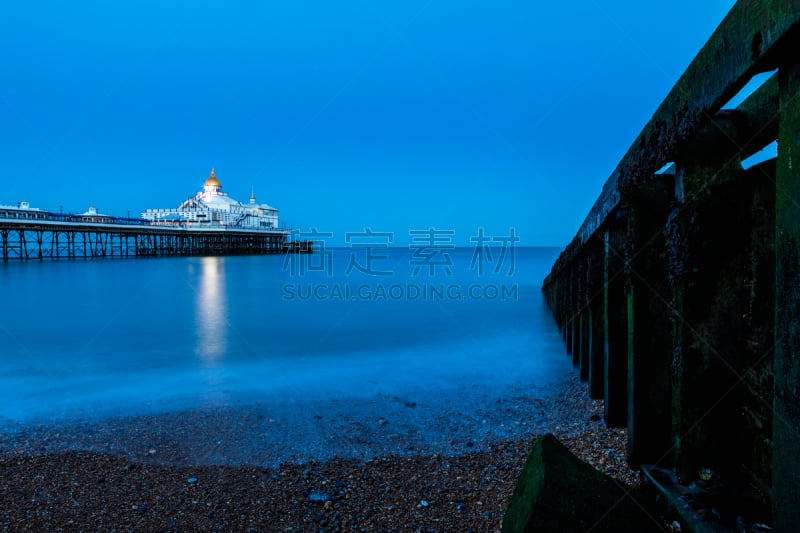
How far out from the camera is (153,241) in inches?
3024

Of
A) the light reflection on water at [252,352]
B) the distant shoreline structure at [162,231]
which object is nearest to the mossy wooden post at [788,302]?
the light reflection on water at [252,352]

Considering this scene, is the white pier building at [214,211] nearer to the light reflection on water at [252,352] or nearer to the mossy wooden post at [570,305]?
the light reflection on water at [252,352]

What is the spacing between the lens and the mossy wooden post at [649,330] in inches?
133

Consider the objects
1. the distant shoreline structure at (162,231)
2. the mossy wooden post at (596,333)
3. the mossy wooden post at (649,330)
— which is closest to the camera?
the mossy wooden post at (649,330)

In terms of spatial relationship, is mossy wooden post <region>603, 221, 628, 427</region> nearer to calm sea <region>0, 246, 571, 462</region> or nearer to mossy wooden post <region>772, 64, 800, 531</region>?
calm sea <region>0, 246, 571, 462</region>

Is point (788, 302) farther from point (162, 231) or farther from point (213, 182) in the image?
point (213, 182)

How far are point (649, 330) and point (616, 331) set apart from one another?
0.89 metres

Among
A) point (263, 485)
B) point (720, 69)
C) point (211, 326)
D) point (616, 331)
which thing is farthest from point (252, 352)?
point (720, 69)

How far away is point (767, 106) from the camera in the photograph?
2.33 meters

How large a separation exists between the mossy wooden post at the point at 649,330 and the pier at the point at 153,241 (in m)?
60.7

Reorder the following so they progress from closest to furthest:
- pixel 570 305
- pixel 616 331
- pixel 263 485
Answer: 1. pixel 263 485
2. pixel 616 331
3. pixel 570 305

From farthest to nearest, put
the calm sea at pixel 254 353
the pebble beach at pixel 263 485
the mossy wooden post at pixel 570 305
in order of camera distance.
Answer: the mossy wooden post at pixel 570 305 → the calm sea at pixel 254 353 → the pebble beach at pixel 263 485

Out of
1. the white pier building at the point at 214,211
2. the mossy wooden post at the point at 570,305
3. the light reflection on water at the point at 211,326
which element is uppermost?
the white pier building at the point at 214,211

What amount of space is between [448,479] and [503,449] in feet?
2.82
